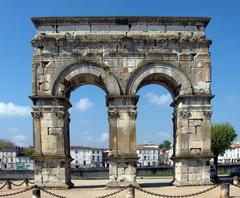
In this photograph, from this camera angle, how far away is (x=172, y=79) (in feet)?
71.6

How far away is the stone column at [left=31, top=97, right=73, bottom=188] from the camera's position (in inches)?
830

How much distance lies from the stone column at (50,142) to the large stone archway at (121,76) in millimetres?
49

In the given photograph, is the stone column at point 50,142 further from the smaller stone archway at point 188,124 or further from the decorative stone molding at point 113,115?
the smaller stone archway at point 188,124

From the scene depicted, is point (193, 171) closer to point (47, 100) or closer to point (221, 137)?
point (47, 100)

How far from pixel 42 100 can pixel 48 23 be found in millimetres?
4023

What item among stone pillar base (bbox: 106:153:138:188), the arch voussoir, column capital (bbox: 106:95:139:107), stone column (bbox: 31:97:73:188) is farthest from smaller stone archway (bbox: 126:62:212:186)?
stone column (bbox: 31:97:73:188)

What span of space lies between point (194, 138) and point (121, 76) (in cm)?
485

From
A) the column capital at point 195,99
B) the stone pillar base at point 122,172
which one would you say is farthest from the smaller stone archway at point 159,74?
the stone pillar base at point 122,172

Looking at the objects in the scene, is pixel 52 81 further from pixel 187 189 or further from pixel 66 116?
pixel 187 189

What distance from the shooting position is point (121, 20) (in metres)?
21.9

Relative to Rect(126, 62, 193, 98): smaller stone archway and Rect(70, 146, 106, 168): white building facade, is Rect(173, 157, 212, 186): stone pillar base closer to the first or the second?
Rect(126, 62, 193, 98): smaller stone archway

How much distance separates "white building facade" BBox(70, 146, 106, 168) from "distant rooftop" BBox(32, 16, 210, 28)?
102 meters

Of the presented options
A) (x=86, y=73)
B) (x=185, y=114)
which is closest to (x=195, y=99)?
(x=185, y=114)

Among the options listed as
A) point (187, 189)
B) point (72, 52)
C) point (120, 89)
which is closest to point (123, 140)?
point (120, 89)
